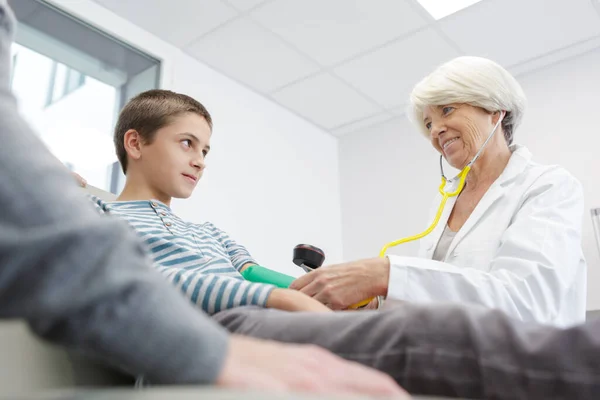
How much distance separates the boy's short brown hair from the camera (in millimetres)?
1468

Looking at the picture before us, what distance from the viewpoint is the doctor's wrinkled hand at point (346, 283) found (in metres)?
1.11

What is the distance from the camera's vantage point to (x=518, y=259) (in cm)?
119

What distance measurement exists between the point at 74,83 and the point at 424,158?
2222 millimetres

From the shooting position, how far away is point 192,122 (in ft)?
4.88

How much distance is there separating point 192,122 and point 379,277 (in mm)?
711

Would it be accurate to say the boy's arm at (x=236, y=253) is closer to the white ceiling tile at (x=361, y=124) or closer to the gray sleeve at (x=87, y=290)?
the gray sleeve at (x=87, y=290)

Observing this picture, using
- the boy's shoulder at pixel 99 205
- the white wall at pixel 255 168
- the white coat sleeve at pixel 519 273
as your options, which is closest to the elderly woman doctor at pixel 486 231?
the white coat sleeve at pixel 519 273

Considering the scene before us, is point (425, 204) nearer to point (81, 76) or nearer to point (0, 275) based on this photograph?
point (81, 76)

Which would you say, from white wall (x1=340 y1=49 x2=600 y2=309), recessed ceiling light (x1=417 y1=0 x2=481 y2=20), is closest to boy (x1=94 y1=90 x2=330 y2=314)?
recessed ceiling light (x1=417 y1=0 x2=481 y2=20)

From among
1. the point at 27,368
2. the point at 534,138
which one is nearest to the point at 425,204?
the point at 534,138

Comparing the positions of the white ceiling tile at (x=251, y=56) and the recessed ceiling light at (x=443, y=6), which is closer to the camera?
the recessed ceiling light at (x=443, y=6)

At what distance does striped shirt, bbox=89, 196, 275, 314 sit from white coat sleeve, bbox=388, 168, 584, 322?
0.41 metres

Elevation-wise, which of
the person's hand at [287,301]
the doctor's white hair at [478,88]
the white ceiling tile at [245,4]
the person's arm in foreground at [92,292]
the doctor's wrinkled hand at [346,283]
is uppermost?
the white ceiling tile at [245,4]

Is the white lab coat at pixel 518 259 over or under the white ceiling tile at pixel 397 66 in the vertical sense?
under
